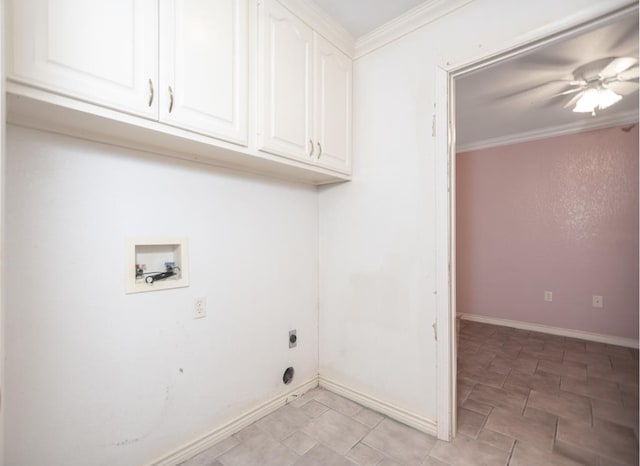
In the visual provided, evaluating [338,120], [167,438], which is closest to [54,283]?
[167,438]

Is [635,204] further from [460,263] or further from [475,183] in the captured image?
[460,263]

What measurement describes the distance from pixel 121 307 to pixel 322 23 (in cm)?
188

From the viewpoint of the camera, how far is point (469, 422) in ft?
5.94

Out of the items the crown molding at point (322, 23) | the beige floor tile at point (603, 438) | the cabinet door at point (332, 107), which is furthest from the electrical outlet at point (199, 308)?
the beige floor tile at point (603, 438)

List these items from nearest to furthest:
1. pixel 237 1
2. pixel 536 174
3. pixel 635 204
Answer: pixel 237 1 → pixel 635 204 → pixel 536 174

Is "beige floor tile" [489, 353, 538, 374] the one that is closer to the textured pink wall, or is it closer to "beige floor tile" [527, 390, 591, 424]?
"beige floor tile" [527, 390, 591, 424]

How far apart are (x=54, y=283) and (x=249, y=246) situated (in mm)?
907

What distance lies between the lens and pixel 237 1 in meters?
1.36

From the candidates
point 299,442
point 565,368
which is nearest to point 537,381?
point 565,368

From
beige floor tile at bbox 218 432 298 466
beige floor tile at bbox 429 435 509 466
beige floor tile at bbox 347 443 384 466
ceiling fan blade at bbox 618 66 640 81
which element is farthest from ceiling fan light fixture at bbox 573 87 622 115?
beige floor tile at bbox 218 432 298 466

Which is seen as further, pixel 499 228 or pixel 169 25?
pixel 499 228

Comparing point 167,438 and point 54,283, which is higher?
point 54,283

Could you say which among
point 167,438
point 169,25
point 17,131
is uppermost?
Result: point 169,25

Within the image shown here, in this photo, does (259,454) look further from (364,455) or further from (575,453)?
(575,453)
